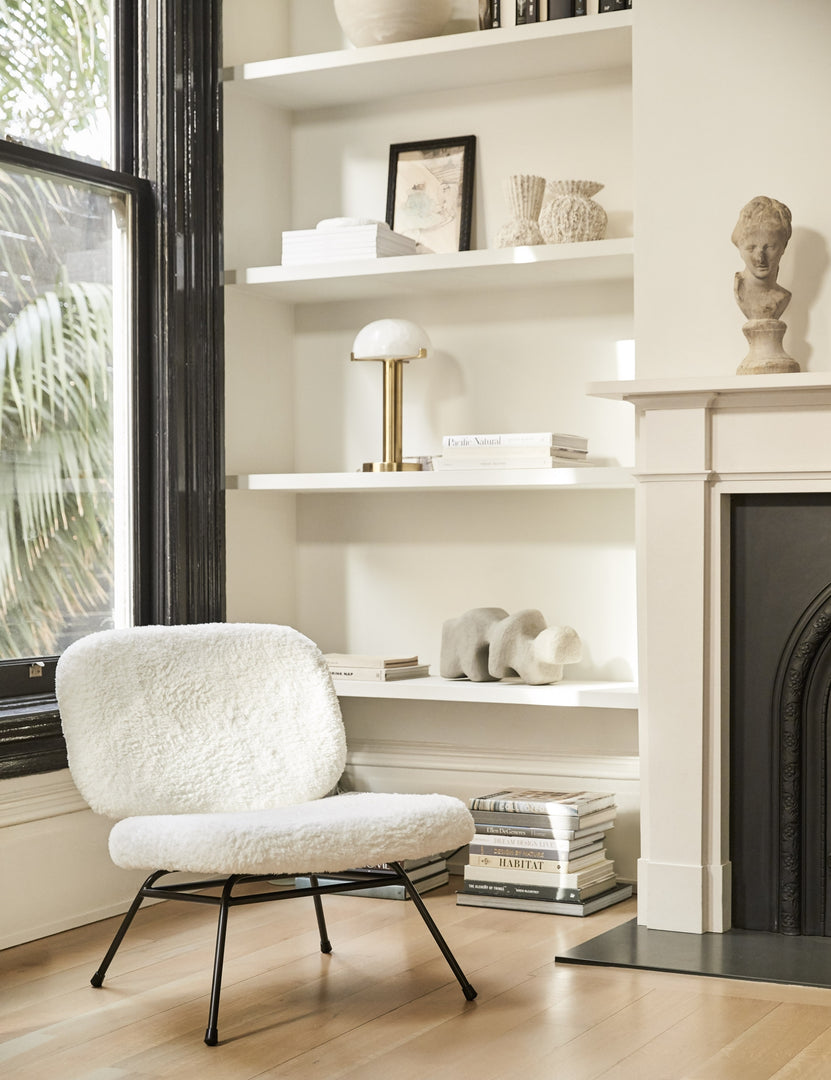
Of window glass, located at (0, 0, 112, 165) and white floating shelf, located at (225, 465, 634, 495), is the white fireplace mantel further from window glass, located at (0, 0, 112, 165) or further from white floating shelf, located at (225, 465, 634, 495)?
window glass, located at (0, 0, 112, 165)

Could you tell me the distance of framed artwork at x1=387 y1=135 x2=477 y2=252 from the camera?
13.1ft

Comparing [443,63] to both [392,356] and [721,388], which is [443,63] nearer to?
[392,356]

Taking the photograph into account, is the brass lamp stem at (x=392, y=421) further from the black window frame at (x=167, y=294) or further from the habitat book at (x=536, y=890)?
the habitat book at (x=536, y=890)

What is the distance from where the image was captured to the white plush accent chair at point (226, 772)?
2576 mm

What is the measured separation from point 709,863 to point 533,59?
212 cm

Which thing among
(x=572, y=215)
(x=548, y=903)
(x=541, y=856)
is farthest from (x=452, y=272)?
(x=548, y=903)

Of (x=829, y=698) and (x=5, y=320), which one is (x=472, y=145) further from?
(x=829, y=698)

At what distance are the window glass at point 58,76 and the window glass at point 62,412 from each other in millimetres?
119

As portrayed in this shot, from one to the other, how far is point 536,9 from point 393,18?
0.41m

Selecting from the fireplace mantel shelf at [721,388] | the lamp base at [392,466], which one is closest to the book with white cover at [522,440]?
the lamp base at [392,466]

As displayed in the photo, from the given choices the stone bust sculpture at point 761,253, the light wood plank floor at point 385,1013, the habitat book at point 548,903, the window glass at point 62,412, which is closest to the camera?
the light wood plank floor at point 385,1013

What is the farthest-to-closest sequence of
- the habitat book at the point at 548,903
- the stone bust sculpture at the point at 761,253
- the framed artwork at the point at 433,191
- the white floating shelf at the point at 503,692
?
the framed artwork at the point at 433,191 < the white floating shelf at the point at 503,692 < the habitat book at the point at 548,903 < the stone bust sculpture at the point at 761,253

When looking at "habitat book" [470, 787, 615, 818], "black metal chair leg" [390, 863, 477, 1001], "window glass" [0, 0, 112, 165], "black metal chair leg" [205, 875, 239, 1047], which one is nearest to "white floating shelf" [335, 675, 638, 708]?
"habitat book" [470, 787, 615, 818]

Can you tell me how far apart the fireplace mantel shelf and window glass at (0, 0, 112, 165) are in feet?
4.86
